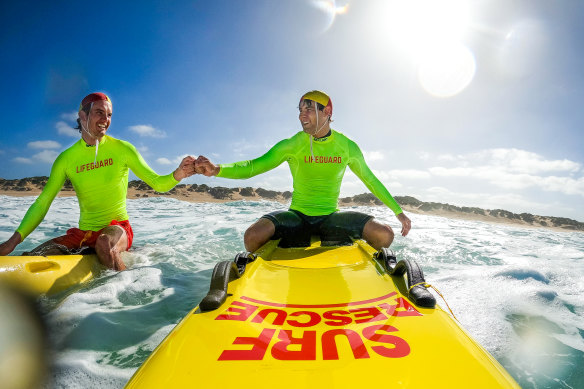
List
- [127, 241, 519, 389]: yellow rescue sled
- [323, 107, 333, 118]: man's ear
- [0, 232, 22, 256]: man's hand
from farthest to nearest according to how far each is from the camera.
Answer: [323, 107, 333, 118]: man's ear
[0, 232, 22, 256]: man's hand
[127, 241, 519, 389]: yellow rescue sled

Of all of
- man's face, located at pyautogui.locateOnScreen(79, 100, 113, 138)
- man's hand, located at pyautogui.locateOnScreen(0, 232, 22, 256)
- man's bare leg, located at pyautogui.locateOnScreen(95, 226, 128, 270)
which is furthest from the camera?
man's face, located at pyautogui.locateOnScreen(79, 100, 113, 138)

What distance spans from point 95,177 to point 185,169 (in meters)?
1.16

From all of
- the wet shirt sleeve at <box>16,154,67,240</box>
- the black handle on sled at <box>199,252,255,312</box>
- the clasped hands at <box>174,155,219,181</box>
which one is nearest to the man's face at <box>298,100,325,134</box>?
the clasped hands at <box>174,155,219,181</box>

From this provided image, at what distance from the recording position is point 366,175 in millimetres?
3932

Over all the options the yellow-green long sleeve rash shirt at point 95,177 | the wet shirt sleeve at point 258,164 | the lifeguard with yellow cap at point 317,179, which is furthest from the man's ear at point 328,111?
the yellow-green long sleeve rash shirt at point 95,177

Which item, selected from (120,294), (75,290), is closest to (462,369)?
(120,294)

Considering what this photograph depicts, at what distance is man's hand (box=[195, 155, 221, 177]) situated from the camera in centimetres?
303

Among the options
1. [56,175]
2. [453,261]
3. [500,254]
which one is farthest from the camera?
[500,254]

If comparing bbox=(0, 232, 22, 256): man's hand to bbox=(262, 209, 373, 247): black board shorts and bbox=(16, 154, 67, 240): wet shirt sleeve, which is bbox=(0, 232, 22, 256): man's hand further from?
bbox=(262, 209, 373, 247): black board shorts

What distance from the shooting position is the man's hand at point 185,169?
10.2 feet

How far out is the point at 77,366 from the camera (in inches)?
65.8

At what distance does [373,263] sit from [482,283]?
207 centimetres

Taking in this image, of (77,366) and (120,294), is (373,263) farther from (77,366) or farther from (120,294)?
(120,294)

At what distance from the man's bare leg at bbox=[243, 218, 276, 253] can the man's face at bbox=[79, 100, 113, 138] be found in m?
2.06
